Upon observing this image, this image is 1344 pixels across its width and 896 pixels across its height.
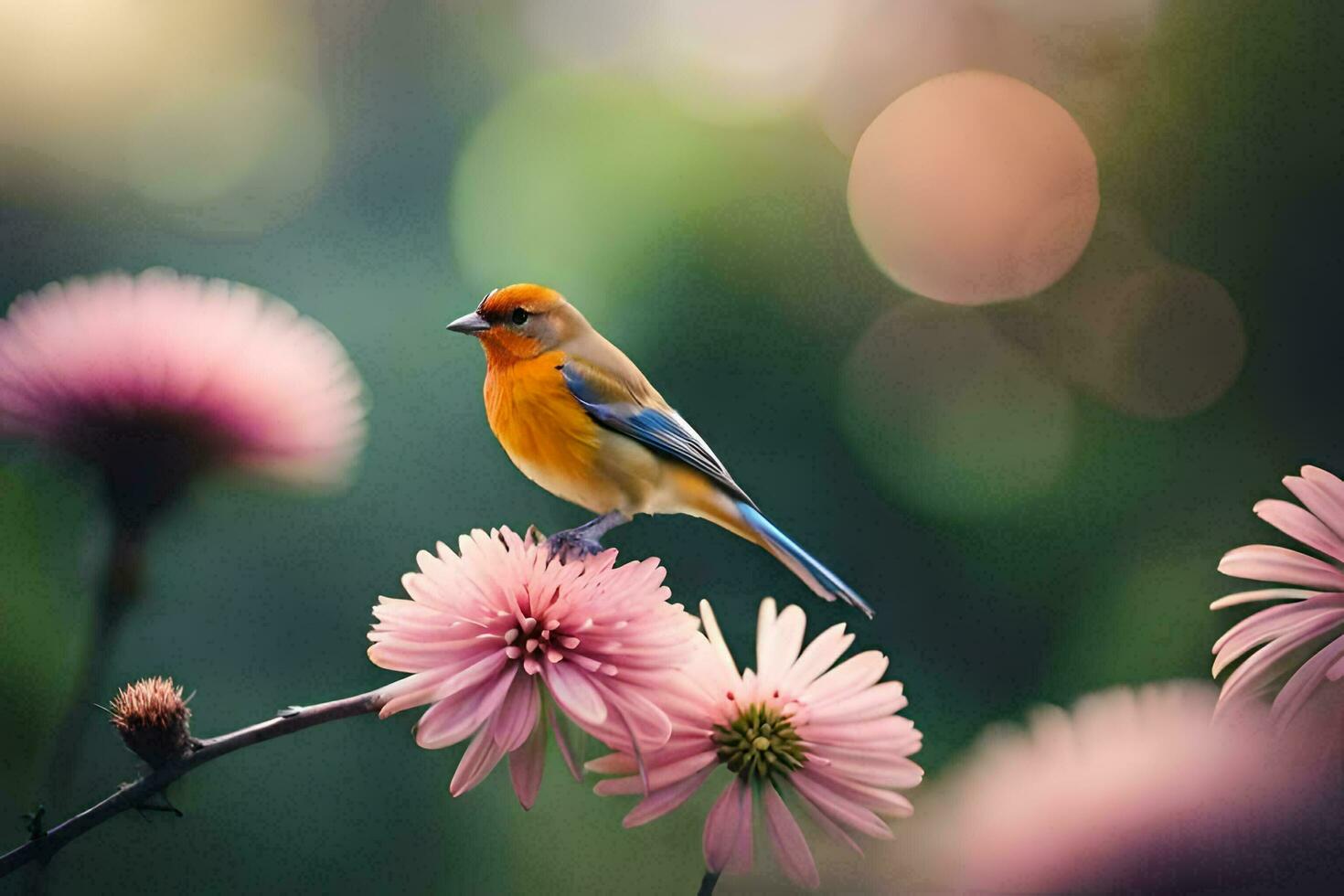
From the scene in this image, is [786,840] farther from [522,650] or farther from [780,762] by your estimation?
[522,650]

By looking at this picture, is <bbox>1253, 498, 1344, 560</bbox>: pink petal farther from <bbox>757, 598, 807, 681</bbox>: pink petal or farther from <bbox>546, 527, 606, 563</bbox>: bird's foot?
<bbox>546, 527, 606, 563</bbox>: bird's foot

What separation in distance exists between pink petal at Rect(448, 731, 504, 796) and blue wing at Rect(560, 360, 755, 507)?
0.72 ft

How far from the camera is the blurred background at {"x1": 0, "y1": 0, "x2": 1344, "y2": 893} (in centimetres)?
78

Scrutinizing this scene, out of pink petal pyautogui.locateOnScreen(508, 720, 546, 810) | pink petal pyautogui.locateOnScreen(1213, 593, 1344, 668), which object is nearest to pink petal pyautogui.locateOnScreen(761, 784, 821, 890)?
pink petal pyautogui.locateOnScreen(508, 720, 546, 810)

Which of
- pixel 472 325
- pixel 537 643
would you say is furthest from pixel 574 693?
pixel 472 325

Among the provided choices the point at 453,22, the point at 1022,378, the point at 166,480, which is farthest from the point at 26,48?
the point at 1022,378

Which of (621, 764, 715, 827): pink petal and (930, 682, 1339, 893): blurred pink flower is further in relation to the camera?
(930, 682, 1339, 893): blurred pink flower

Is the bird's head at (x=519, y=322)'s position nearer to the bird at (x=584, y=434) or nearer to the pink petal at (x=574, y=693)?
the bird at (x=584, y=434)

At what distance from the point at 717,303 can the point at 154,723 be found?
0.68 m

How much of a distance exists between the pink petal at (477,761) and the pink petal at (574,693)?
0.13 ft

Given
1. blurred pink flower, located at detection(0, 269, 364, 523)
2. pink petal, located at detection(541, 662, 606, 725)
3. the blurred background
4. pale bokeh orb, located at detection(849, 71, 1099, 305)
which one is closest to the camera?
pink petal, located at detection(541, 662, 606, 725)

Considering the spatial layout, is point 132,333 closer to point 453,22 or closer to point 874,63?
point 453,22

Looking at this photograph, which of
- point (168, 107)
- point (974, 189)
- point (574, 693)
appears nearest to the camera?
point (574, 693)

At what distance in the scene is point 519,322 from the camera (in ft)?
2.04
